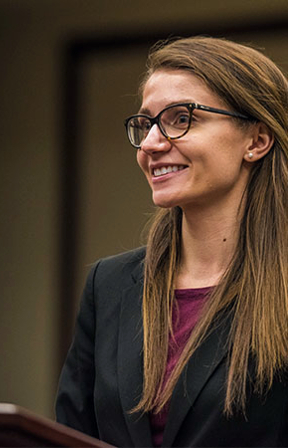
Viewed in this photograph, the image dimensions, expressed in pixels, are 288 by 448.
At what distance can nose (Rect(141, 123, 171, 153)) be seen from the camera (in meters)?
1.88

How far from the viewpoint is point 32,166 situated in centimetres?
553

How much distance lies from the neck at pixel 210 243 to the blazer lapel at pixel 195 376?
0.42 feet

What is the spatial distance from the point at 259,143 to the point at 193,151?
0.16m

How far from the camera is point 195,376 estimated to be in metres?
1.77

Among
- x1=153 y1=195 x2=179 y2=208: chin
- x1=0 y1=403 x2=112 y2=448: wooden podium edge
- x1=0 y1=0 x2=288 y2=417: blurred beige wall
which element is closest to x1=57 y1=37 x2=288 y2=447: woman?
x1=153 y1=195 x2=179 y2=208: chin

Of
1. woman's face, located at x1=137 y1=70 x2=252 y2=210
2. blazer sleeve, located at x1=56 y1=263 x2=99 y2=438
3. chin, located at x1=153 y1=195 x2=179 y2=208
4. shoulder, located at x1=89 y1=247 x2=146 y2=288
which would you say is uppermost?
woman's face, located at x1=137 y1=70 x2=252 y2=210

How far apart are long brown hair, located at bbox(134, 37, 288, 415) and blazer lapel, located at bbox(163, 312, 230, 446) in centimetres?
2

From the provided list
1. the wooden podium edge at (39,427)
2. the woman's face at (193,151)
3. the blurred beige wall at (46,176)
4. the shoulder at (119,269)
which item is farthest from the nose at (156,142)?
the blurred beige wall at (46,176)

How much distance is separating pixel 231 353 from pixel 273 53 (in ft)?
11.2

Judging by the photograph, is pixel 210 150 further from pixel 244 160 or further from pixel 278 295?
pixel 278 295

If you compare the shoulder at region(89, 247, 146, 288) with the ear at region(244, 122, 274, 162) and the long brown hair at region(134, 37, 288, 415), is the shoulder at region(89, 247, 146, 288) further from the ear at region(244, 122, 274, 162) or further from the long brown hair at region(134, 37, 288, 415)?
the ear at region(244, 122, 274, 162)

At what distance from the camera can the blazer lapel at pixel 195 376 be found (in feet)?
5.73

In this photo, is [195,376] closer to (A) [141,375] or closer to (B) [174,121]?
(A) [141,375]

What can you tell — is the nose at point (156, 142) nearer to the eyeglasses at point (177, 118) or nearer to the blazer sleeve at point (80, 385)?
the eyeglasses at point (177, 118)
